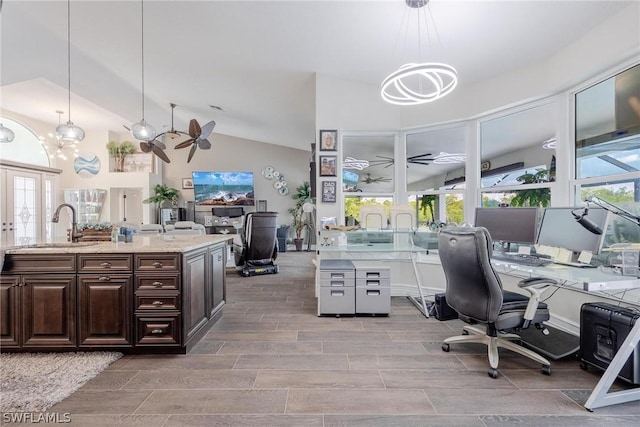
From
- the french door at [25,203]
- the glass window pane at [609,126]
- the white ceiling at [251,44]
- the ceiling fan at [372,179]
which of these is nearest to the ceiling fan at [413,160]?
the ceiling fan at [372,179]

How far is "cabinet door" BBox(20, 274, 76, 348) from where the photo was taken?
241 centimetres

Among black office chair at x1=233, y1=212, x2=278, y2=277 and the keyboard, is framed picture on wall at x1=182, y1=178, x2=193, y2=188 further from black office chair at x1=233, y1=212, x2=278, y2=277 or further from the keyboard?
the keyboard

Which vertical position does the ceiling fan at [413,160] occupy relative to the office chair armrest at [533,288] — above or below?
above

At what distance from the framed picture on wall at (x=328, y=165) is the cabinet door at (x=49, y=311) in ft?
10.1

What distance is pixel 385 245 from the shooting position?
13.0 feet

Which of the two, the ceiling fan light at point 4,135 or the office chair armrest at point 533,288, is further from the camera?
the ceiling fan light at point 4,135

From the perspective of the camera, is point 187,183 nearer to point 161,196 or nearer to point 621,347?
point 161,196

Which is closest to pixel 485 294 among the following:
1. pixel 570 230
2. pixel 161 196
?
pixel 570 230

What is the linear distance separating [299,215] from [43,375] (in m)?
7.61

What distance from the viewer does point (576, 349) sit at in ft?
8.09

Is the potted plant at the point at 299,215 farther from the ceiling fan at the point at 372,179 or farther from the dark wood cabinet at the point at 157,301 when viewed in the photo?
the dark wood cabinet at the point at 157,301

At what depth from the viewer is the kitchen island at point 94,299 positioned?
2412mm

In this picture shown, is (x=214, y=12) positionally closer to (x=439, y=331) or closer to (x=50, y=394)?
(x=50, y=394)

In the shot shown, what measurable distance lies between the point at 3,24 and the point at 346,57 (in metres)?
4.45
